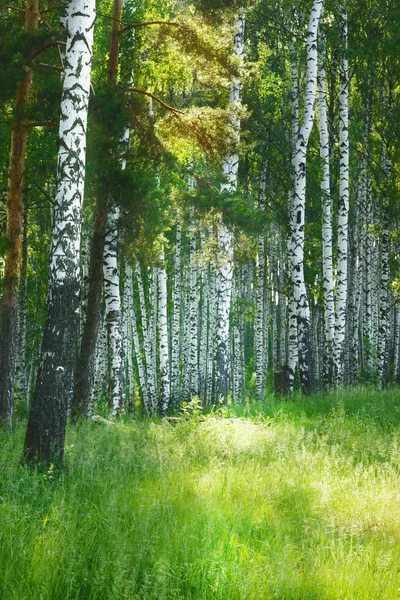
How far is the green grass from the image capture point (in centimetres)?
385

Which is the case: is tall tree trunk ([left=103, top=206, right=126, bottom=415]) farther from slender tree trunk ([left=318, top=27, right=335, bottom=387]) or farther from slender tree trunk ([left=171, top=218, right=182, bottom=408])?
slender tree trunk ([left=171, top=218, right=182, bottom=408])

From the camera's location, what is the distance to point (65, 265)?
661 cm

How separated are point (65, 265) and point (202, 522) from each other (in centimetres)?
312

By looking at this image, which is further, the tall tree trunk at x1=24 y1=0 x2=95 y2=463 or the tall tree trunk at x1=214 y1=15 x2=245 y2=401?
the tall tree trunk at x1=214 y1=15 x2=245 y2=401

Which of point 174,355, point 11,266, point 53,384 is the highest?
point 11,266

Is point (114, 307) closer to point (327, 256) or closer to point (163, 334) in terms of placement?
point (163, 334)

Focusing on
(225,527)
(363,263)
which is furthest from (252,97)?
(225,527)

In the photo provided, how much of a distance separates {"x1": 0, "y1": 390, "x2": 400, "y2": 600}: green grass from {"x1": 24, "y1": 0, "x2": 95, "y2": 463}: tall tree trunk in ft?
1.40

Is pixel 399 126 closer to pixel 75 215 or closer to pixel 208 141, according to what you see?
pixel 208 141

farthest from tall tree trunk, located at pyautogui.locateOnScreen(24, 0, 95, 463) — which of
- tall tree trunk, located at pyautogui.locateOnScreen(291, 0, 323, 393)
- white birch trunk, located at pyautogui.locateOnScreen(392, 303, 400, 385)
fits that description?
white birch trunk, located at pyautogui.locateOnScreen(392, 303, 400, 385)

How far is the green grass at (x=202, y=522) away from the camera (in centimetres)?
385

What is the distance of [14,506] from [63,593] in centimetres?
101

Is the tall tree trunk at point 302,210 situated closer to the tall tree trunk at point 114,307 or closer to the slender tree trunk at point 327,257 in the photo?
the slender tree trunk at point 327,257

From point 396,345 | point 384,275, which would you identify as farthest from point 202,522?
point 396,345
